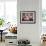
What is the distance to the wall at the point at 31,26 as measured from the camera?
17.3ft

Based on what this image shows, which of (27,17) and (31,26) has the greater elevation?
(27,17)

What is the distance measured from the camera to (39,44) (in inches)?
206

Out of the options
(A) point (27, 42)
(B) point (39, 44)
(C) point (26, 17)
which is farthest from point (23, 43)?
(C) point (26, 17)

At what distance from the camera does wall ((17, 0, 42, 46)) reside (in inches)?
207

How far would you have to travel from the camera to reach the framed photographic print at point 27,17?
5.30 m

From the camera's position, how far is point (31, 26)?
5.31 meters

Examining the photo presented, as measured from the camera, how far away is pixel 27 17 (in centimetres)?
533

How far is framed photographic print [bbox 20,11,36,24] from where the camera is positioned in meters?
5.30

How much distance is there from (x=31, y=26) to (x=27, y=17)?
0.37 metres

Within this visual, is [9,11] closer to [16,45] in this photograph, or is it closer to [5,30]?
[5,30]

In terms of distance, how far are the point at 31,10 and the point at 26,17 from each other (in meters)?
0.32

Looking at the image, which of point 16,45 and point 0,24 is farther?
point 0,24

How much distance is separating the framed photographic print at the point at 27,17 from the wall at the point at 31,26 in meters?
0.11

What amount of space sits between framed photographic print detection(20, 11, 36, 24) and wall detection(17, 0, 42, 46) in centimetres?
11
